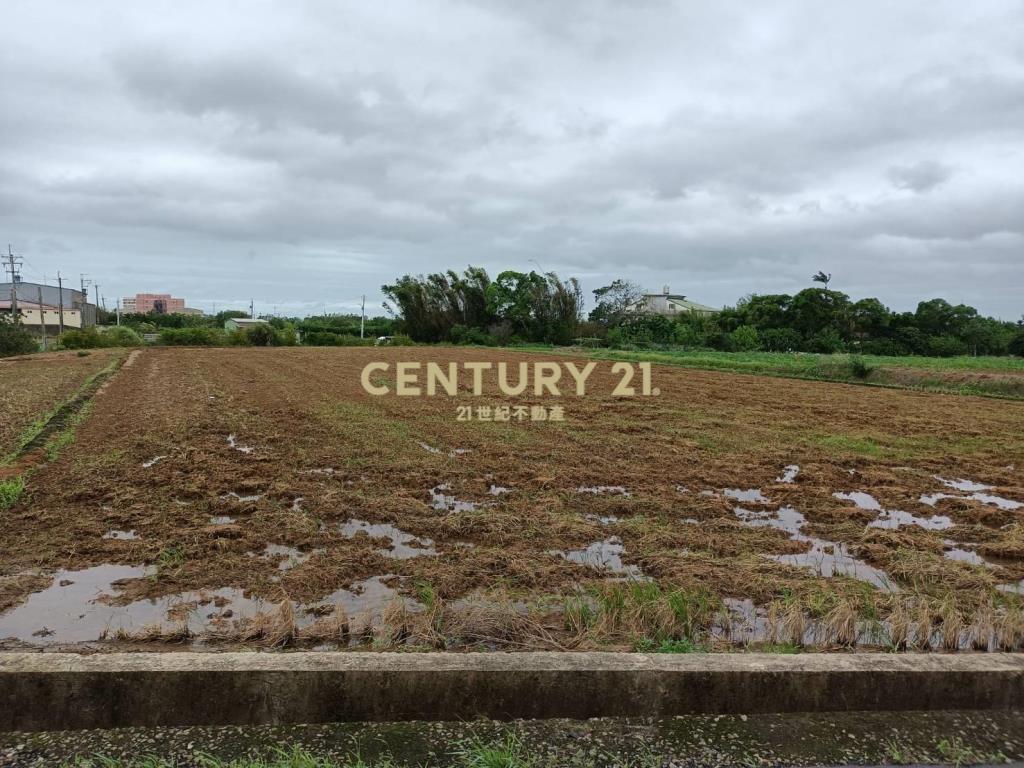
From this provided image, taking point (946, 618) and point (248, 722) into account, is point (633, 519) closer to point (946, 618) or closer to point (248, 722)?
point (946, 618)

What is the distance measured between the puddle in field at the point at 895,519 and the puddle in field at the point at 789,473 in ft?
2.45

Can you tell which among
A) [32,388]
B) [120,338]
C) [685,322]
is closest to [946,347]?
[685,322]

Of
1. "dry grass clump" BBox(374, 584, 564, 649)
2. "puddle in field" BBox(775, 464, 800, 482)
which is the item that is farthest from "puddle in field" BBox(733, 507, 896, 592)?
"dry grass clump" BBox(374, 584, 564, 649)

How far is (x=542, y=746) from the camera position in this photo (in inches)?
81.0

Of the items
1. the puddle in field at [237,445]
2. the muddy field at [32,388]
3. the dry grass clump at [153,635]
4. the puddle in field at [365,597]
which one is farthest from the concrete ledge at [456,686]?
the muddy field at [32,388]

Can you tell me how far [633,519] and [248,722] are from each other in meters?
3.34

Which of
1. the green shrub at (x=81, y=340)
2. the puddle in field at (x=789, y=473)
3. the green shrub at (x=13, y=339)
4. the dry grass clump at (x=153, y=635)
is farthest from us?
the green shrub at (x=81, y=340)

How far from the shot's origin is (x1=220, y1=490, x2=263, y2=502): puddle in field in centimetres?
523

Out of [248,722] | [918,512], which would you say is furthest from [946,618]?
[248,722]

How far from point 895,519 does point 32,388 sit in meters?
15.4

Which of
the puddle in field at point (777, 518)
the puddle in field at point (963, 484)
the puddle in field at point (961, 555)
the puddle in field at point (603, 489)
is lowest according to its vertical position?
the puddle in field at point (961, 555)

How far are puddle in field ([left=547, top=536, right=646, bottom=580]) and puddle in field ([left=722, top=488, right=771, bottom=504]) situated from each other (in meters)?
1.78

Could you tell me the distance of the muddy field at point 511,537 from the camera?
9.86ft

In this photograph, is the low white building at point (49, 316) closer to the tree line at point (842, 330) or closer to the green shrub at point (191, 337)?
the green shrub at point (191, 337)
